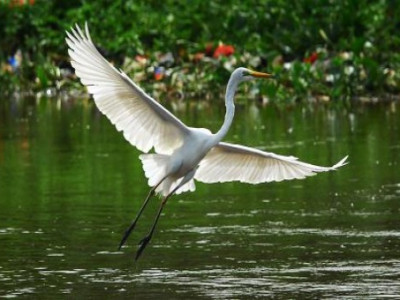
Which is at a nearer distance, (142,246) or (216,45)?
(142,246)

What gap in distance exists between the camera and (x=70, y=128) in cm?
2270

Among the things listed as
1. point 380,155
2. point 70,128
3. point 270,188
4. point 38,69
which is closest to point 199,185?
point 270,188

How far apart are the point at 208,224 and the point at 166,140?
1159 mm

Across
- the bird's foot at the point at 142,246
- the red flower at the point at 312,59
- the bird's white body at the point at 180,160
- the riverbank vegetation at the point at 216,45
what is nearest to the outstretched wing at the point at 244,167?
the bird's white body at the point at 180,160

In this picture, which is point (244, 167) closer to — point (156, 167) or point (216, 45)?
point (156, 167)

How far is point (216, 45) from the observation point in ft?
96.2

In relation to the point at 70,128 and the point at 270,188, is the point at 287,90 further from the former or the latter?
the point at 270,188

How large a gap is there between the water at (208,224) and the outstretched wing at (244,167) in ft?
1.55

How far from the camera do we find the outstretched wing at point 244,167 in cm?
1281

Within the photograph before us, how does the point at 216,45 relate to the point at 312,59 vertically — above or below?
above

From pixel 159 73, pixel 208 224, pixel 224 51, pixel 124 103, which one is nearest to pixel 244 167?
pixel 208 224

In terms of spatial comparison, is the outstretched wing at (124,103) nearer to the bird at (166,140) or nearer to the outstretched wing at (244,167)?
the bird at (166,140)

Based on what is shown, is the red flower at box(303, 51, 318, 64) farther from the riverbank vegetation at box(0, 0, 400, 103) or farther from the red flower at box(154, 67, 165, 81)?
the red flower at box(154, 67, 165, 81)

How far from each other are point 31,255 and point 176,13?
20.4 meters
